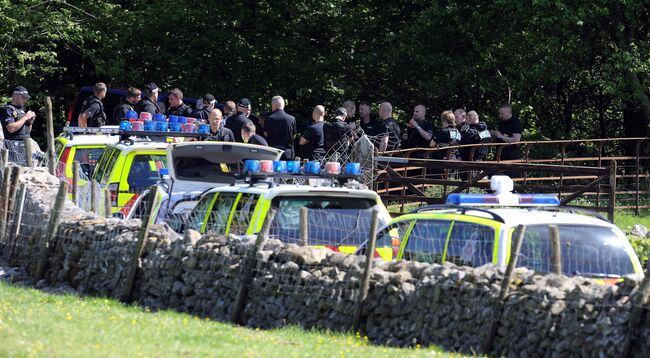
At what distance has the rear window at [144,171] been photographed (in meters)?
18.1

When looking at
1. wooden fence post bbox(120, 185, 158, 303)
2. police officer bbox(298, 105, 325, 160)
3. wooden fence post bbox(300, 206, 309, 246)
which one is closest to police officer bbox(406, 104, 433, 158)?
police officer bbox(298, 105, 325, 160)

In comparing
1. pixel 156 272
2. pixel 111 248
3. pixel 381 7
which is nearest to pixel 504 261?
pixel 156 272

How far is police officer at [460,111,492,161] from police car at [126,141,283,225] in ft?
24.5

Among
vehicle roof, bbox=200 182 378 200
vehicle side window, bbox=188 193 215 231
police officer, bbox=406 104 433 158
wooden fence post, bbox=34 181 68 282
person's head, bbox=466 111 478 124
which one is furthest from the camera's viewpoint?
person's head, bbox=466 111 478 124

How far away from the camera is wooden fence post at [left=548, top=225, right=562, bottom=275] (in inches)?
403

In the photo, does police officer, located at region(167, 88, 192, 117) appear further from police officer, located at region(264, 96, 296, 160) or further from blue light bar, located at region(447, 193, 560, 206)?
blue light bar, located at region(447, 193, 560, 206)

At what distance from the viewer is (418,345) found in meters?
10.7

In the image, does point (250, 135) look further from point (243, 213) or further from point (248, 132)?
point (243, 213)

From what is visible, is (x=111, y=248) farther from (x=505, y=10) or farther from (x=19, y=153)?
(x=505, y=10)

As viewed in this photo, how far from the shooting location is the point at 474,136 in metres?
23.2

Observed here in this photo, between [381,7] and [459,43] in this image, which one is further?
[381,7]

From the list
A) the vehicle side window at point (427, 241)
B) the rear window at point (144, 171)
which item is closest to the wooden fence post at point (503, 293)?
the vehicle side window at point (427, 241)

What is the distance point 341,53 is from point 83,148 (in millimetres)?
11643

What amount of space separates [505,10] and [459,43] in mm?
2045
